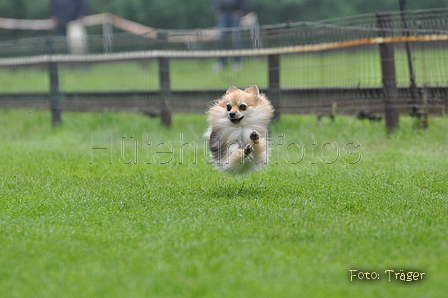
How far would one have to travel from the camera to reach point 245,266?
4102mm

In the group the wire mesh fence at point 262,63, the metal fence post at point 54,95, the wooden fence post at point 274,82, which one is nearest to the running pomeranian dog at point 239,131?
the wire mesh fence at point 262,63

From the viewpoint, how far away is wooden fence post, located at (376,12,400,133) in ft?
33.7

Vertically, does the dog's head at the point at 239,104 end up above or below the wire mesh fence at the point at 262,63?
below

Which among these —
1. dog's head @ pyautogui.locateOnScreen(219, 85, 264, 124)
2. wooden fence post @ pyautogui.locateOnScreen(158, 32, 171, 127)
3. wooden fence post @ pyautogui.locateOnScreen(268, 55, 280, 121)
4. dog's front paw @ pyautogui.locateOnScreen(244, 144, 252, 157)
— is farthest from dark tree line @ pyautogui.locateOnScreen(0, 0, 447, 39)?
dog's front paw @ pyautogui.locateOnScreen(244, 144, 252, 157)

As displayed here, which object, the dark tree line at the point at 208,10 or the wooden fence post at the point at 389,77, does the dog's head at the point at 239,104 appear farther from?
the dark tree line at the point at 208,10

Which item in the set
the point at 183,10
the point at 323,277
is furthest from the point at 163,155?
the point at 183,10

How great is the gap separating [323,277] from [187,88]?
925 cm

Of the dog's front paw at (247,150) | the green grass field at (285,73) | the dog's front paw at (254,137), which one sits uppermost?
the green grass field at (285,73)

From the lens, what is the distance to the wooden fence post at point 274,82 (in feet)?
38.1

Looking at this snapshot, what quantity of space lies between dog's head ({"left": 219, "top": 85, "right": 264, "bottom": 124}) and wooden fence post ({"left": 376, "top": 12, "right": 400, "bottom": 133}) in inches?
155

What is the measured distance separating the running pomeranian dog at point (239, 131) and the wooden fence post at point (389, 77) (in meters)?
3.88

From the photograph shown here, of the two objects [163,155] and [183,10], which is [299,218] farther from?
[183,10]

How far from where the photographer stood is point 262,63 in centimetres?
1207

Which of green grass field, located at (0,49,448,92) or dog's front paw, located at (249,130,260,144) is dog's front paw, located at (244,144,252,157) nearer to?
dog's front paw, located at (249,130,260,144)
